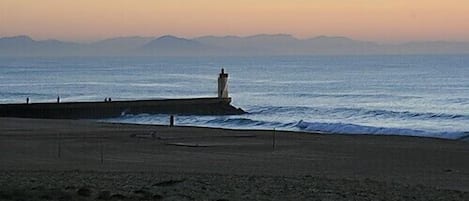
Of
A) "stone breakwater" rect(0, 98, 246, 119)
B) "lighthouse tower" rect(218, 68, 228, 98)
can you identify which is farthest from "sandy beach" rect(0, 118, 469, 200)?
"lighthouse tower" rect(218, 68, 228, 98)

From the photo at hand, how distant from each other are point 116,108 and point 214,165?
2377 centimetres

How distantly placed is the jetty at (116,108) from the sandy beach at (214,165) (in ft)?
17.3

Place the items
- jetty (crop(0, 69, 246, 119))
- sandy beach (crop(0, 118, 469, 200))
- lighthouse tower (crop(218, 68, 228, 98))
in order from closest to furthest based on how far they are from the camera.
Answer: sandy beach (crop(0, 118, 469, 200)) < jetty (crop(0, 69, 246, 119)) < lighthouse tower (crop(218, 68, 228, 98))

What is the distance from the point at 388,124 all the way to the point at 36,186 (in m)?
30.7

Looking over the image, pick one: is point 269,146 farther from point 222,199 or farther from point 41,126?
point 222,199

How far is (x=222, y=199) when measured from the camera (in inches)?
469

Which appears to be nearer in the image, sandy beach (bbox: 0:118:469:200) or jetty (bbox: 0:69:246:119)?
sandy beach (bbox: 0:118:469:200)

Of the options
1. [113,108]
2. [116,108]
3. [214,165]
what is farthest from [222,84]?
[214,165]

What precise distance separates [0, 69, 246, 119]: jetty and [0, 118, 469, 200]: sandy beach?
5.27 m

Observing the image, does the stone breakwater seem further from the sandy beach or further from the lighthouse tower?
the sandy beach

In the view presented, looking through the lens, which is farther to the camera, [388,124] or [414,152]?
[388,124]

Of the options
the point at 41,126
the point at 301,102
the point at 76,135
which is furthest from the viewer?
the point at 301,102

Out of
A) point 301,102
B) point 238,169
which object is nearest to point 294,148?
point 238,169

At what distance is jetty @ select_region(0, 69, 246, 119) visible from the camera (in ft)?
134
